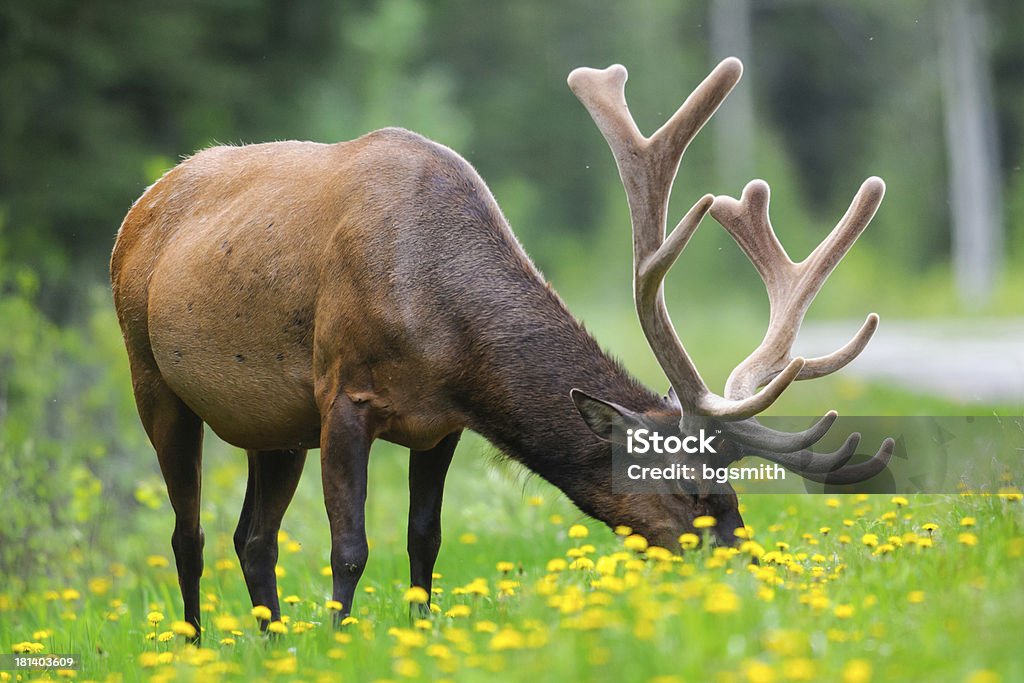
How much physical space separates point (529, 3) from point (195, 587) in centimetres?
2441

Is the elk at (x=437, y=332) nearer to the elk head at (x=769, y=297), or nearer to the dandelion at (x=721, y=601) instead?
the elk head at (x=769, y=297)

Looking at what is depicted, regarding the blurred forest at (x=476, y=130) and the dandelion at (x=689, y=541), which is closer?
the dandelion at (x=689, y=541)

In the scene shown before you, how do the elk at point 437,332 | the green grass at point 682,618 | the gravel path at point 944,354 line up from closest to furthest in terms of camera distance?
1. the green grass at point 682,618
2. the elk at point 437,332
3. the gravel path at point 944,354

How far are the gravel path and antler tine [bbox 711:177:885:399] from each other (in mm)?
5294

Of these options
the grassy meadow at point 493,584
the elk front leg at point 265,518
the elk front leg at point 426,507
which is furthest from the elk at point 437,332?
the elk front leg at point 265,518

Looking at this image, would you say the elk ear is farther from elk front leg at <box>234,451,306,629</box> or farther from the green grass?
elk front leg at <box>234,451,306,629</box>

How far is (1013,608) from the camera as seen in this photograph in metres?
3.46

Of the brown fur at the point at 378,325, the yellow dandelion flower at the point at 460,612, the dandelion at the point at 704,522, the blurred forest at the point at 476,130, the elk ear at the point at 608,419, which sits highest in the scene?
the blurred forest at the point at 476,130

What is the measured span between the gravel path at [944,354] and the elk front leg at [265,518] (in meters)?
6.01

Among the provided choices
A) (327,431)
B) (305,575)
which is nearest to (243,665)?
(327,431)

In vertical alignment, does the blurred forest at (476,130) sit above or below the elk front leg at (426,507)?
above

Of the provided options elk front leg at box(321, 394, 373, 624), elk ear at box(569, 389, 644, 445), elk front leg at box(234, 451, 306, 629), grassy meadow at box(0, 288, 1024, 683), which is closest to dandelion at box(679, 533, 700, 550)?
grassy meadow at box(0, 288, 1024, 683)

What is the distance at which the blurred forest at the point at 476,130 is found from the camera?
10.8 metres

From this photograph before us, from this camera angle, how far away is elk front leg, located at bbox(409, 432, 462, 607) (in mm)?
5613
